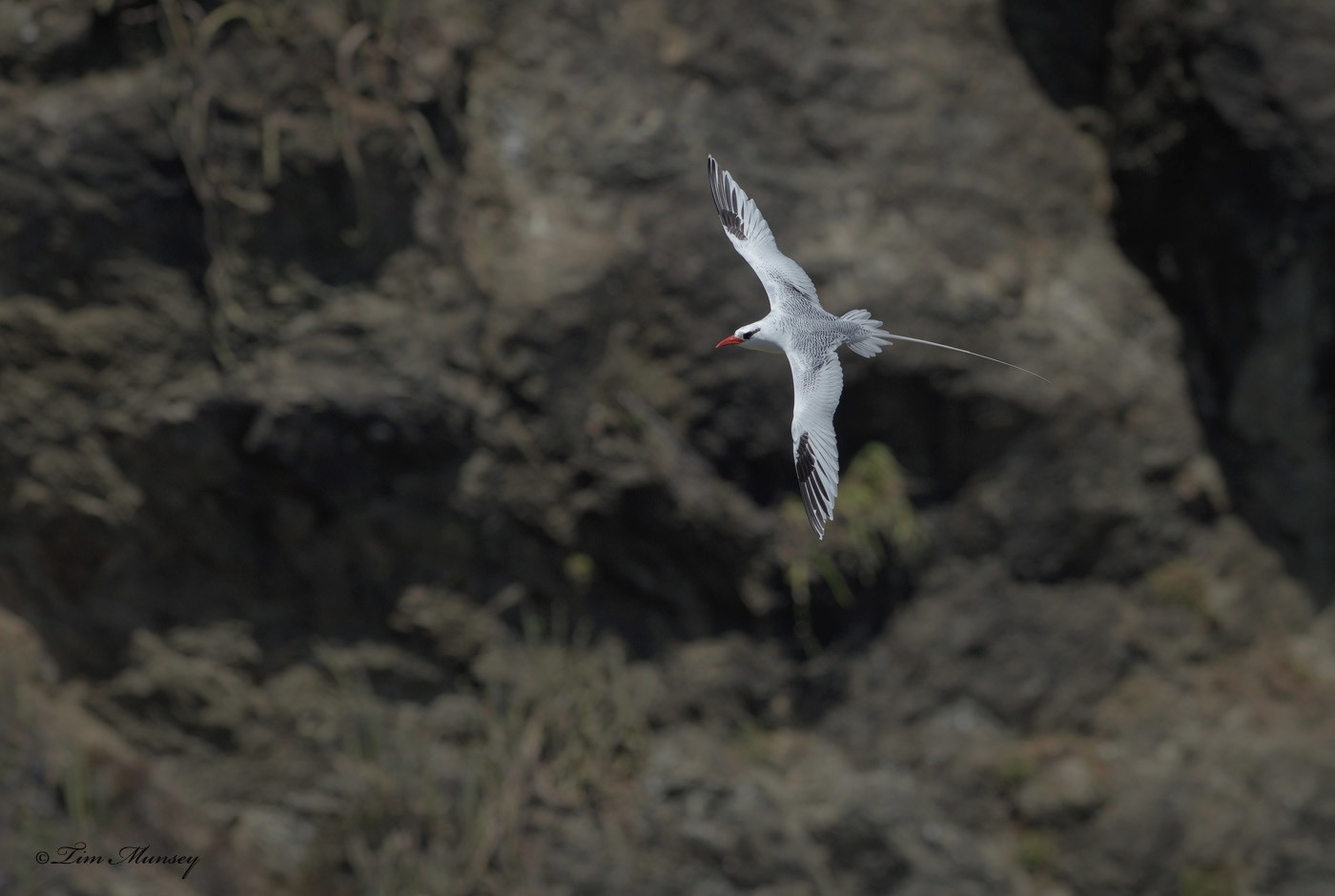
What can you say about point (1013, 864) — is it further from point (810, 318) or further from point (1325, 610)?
point (810, 318)

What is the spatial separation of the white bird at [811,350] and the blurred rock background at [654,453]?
1524mm

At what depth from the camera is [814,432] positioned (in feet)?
11.7

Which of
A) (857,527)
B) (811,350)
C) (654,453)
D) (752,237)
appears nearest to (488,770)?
(654,453)

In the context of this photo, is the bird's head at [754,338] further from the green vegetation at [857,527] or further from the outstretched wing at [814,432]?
the green vegetation at [857,527]

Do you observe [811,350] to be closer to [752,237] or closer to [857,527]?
[752,237]

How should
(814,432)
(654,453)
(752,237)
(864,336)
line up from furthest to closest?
(654,453) → (752,237) → (864,336) → (814,432)

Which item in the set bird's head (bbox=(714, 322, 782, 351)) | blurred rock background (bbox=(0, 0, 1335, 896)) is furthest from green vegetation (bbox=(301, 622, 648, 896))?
bird's head (bbox=(714, 322, 782, 351))

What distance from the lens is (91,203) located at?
514 centimetres

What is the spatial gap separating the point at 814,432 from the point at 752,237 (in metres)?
0.84

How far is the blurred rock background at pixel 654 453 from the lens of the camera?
5.29 m

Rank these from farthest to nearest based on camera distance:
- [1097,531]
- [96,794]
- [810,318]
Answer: [1097,531]
[96,794]
[810,318]

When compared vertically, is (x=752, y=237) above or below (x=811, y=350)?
above

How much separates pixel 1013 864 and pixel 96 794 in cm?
366

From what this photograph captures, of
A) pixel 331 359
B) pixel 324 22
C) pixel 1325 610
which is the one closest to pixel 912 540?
pixel 1325 610
